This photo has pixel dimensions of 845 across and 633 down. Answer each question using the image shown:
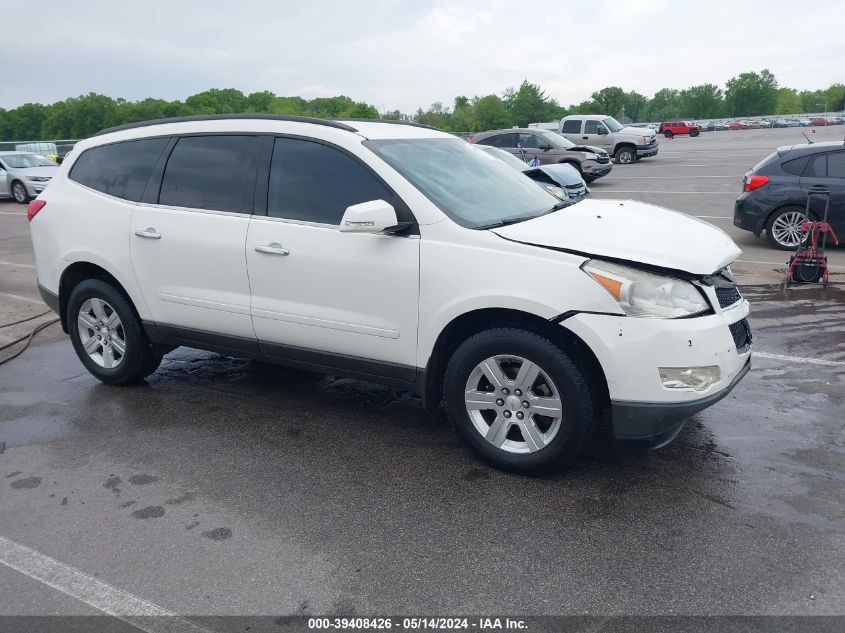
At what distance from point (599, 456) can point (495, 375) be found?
0.86m

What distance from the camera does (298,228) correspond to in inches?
172

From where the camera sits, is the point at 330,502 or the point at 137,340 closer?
the point at 330,502

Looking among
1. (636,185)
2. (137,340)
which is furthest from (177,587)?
(636,185)

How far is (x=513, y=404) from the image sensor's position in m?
3.85

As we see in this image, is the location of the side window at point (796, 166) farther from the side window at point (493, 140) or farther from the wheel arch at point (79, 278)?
the side window at point (493, 140)

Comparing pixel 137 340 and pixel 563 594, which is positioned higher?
pixel 137 340

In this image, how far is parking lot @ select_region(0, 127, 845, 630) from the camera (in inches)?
117

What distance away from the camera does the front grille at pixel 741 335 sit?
376 centimetres

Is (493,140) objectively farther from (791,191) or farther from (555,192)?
(555,192)

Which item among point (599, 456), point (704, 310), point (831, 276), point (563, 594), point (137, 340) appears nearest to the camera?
point (563, 594)

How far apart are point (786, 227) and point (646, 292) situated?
25.9 feet

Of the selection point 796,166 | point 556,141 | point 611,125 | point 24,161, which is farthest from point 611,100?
point 796,166

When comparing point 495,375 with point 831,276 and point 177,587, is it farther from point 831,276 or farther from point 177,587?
point 831,276

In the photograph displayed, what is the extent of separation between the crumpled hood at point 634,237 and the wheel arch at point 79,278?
292 cm
